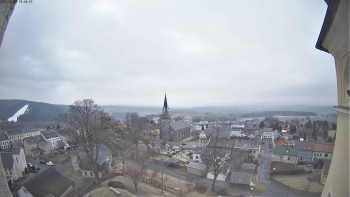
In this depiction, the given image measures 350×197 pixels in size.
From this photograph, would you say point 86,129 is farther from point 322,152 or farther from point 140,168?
point 322,152

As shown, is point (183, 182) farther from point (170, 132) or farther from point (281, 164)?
point (170, 132)

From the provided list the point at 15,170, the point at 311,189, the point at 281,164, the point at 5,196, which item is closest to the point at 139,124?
the point at 15,170

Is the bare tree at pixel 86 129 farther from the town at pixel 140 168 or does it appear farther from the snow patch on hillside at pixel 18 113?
the snow patch on hillside at pixel 18 113

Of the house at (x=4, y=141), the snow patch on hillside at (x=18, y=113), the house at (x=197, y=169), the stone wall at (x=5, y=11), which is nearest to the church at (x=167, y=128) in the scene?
the house at (x=197, y=169)

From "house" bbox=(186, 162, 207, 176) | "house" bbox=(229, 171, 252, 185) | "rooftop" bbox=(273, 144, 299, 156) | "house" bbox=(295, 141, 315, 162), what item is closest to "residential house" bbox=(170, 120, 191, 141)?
"rooftop" bbox=(273, 144, 299, 156)

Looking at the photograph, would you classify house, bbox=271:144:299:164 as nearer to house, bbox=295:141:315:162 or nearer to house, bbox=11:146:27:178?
house, bbox=295:141:315:162

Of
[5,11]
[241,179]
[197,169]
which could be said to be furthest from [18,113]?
[5,11]
